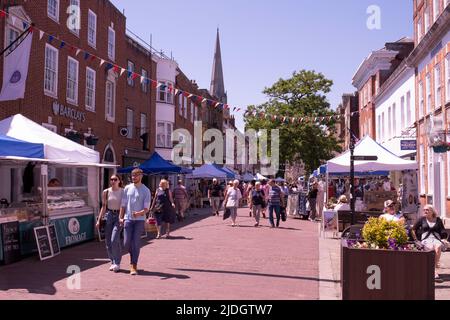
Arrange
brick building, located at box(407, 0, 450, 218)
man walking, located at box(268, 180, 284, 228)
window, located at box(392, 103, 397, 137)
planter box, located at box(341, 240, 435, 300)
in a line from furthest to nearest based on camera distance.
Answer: window, located at box(392, 103, 397, 137)
brick building, located at box(407, 0, 450, 218)
man walking, located at box(268, 180, 284, 228)
planter box, located at box(341, 240, 435, 300)

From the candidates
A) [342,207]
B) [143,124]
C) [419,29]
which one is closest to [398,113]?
[419,29]

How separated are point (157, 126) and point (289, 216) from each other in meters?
13.0

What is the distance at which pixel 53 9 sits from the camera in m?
19.3

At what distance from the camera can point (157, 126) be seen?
112 feet

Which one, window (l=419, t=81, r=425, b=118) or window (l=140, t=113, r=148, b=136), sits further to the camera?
window (l=140, t=113, r=148, b=136)

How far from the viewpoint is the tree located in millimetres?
44750

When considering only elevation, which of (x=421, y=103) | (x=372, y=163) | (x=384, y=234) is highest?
(x=421, y=103)

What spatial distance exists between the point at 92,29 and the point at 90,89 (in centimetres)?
269

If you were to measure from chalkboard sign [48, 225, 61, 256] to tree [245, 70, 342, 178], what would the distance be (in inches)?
1354

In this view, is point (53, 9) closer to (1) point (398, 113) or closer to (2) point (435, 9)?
(2) point (435, 9)

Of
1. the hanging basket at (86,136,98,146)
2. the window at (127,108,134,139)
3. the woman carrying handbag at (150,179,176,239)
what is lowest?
the woman carrying handbag at (150,179,176,239)

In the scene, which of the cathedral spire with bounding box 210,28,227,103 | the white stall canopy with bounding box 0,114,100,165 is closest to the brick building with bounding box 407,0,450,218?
the white stall canopy with bounding box 0,114,100,165

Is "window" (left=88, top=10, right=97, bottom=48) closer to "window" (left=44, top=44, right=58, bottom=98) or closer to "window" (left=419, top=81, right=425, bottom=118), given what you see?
"window" (left=44, top=44, right=58, bottom=98)

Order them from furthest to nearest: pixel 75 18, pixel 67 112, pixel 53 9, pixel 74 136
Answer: pixel 75 18
pixel 74 136
pixel 67 112
pixel 53 9
